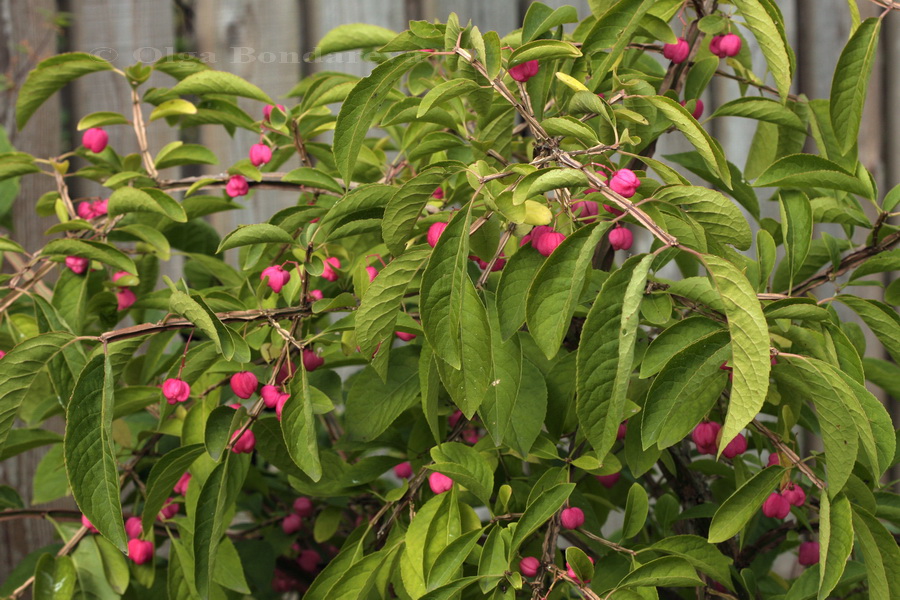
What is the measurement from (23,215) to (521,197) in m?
1.38

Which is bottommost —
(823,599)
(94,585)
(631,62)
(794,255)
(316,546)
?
(316,546)

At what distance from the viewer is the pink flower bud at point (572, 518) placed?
0.79m

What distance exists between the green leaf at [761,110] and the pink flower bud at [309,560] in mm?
792

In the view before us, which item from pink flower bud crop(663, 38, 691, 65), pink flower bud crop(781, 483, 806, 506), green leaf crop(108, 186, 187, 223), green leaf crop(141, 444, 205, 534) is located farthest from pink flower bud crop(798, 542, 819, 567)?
green leaf crop(108, 186, 187, 223)

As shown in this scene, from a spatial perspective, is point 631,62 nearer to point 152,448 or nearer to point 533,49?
point 533,49

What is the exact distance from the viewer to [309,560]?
123cm

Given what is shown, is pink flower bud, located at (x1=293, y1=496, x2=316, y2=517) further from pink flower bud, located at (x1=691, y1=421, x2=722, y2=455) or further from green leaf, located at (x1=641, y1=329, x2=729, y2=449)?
green leaf, located at (x1=641, y1=329, x2=729, y2=449)

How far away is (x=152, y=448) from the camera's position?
108 centimetres

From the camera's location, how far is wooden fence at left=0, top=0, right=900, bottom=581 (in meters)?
1.64

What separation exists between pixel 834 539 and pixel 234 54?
1.44m

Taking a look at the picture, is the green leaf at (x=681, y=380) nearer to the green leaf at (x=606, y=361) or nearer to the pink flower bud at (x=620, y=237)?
the green leaf at (x=606, y=361)

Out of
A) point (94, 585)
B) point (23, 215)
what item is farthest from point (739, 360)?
point (23, 215)

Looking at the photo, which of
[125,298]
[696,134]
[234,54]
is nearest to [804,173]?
[696,134]

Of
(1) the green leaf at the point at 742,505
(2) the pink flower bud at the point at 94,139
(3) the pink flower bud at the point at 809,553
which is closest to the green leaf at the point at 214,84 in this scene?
(2) the pink flower bud at the point at 94,139
